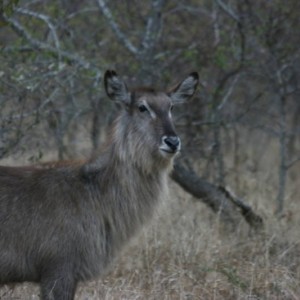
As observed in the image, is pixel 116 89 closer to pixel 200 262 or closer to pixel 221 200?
pixel 200 262

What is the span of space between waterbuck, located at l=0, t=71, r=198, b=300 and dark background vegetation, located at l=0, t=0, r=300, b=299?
164 cm

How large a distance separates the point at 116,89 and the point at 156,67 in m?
3.25

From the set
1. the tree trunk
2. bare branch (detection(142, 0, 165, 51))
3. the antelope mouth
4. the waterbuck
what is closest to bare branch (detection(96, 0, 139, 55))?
bare branch (detection(142, 0, 165, 51))

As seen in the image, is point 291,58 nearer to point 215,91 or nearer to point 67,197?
point 215,91

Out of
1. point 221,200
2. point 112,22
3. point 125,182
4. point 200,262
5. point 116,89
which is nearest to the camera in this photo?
point 125,182

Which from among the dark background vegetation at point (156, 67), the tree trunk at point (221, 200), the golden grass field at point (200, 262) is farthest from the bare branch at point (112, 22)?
the golden grass field at point (200, 262)

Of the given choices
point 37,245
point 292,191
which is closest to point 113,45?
point 292,191

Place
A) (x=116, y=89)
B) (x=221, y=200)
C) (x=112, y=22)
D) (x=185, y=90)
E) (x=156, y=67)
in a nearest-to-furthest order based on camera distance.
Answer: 1. (x=116, y=89)
2. (x=185, y=90)
3. (x=221, y=200)
4. (x=112, y=22)
5. (x=156, y=67)

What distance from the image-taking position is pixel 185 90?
20.6 feet

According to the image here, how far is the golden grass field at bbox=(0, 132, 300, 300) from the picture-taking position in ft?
20.5

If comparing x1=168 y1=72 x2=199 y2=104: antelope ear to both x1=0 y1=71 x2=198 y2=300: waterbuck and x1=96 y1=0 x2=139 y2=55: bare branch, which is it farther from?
x1=96 y1=0 x2=139 y2=55: bare branch

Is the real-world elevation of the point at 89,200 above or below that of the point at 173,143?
below

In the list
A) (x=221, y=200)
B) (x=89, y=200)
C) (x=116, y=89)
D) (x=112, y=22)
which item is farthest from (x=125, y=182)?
(x=112, y=22)

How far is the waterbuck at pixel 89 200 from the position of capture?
529cm
